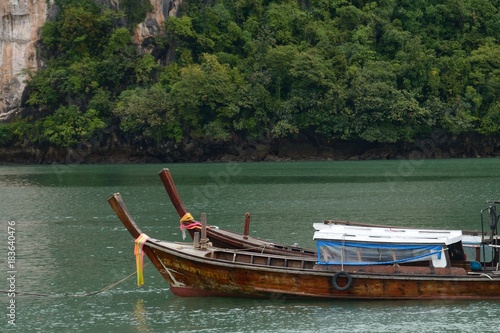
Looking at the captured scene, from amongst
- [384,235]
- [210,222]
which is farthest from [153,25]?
[384,235]

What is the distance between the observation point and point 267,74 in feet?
305

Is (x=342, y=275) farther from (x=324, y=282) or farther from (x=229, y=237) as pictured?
(x=229, y=237)

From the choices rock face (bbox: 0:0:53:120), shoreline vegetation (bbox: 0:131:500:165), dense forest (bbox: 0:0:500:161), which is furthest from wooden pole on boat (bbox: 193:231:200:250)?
rock face (bbox: 0:0:53:120)

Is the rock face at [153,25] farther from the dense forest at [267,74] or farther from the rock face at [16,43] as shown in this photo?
the rock face at [16,43]

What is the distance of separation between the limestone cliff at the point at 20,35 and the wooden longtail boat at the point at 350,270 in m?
73.9

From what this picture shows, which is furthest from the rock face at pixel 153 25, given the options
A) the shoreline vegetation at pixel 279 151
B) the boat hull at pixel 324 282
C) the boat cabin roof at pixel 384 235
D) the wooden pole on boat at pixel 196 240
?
the boat hull at pixel 324 282

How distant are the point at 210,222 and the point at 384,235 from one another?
61.0 ft

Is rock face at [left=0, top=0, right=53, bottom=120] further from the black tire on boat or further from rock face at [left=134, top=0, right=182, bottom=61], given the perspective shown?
the black tire on boat

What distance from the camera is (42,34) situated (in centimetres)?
9925

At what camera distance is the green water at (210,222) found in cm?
2534

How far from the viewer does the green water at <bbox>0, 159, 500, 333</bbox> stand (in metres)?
25.3

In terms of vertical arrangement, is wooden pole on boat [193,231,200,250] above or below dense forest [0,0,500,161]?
below

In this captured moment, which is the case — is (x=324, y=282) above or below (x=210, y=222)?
above

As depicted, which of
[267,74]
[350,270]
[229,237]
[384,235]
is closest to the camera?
[350,270]
